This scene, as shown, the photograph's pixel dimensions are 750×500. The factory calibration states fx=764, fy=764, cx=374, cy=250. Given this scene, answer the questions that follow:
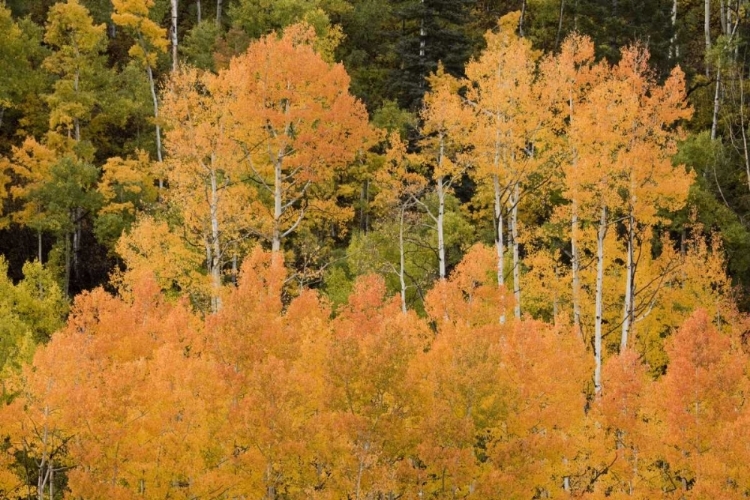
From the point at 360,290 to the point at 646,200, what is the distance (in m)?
8.98

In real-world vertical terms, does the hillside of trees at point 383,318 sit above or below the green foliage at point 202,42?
below

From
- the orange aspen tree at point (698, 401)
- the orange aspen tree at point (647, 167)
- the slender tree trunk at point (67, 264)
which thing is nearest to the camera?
the orange aspen tree at point (647, 167)

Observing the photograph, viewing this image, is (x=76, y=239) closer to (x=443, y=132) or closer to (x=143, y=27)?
(x=143, y=27)

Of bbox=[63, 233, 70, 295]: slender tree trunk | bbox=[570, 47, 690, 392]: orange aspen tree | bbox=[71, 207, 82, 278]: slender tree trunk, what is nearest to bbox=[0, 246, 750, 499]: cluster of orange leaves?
bbox=[570, 47, 690, 392]: orange aspen tree

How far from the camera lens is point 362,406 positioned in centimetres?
1897

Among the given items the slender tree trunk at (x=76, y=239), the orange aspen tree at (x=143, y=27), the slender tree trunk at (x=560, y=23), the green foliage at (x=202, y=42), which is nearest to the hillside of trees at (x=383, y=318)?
the slender tree trunk at (x=76, y=239)

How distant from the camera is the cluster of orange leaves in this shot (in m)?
18.9

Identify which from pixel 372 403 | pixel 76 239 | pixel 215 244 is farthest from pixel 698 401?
pixel 76 239

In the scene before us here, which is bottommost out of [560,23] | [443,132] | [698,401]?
[698,401]

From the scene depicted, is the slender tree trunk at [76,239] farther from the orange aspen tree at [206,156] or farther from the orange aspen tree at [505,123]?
the orange aspen tree at [505,123]

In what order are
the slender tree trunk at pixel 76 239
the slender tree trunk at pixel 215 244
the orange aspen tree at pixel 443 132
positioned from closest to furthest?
the slender tree trunk at pixel 215 244, the orange aspen tree at pixel 443 132, the slender tree trunk at pixel 76 239

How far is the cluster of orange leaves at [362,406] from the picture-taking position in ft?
62.0

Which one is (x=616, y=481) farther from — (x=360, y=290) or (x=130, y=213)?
(x=130, y=213)

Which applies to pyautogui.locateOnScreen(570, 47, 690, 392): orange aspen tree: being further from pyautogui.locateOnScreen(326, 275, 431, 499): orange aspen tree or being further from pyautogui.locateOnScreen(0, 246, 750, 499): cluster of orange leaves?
pyautogui.locateOnScreen(326, 275, 431, 499): orange aspen tree
